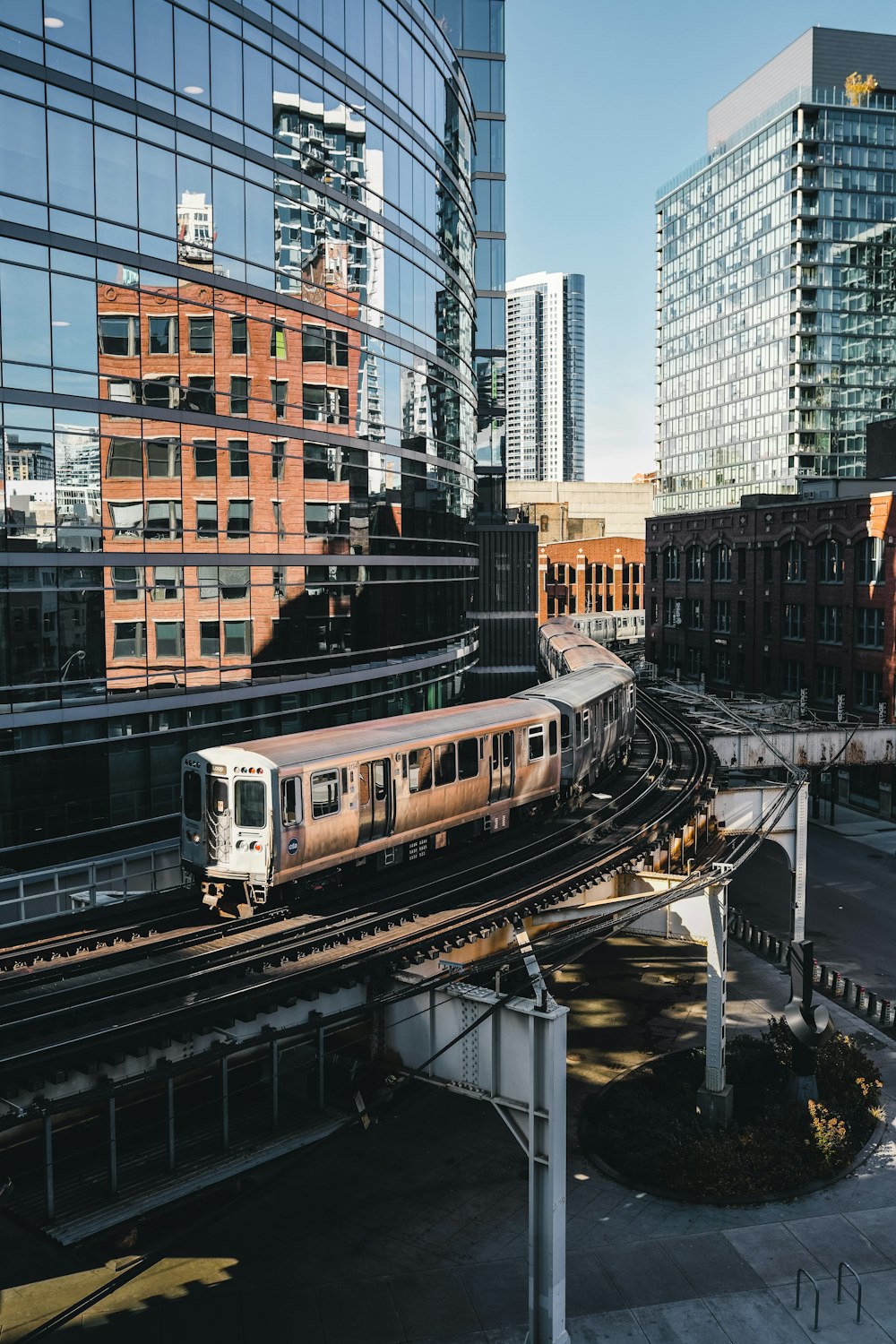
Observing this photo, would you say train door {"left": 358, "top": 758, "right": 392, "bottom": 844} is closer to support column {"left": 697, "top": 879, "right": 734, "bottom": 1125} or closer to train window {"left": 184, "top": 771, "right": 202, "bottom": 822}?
train window {"left": 184, "top": 771, "right": 202, "bottom": 822}

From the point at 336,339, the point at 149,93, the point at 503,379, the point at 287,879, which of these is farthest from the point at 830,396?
the point at 287,879

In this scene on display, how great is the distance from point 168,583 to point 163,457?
10.2 feet

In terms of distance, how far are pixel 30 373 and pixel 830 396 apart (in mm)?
86380

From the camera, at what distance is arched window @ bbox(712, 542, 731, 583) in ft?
232

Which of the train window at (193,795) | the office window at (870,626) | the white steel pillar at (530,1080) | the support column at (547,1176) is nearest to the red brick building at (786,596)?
the office window at (870,626)

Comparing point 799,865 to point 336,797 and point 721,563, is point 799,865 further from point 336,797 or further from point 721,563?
point 721,563

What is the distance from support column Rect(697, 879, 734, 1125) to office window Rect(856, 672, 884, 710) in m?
33.9

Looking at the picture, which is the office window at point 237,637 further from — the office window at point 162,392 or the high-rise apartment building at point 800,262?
the high-rise apartment building at point 800,262

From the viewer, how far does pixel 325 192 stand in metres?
33.4

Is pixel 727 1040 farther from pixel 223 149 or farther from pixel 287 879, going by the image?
pixel 223 149

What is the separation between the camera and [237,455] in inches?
1186

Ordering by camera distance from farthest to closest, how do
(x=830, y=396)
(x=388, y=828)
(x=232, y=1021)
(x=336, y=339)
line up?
(x=830, y=396) → (x=336, y=339) → (x=388, y=828) → (x=232, y=1021)

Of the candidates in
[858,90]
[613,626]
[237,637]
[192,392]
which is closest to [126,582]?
[237,637]

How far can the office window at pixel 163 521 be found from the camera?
2734cm
